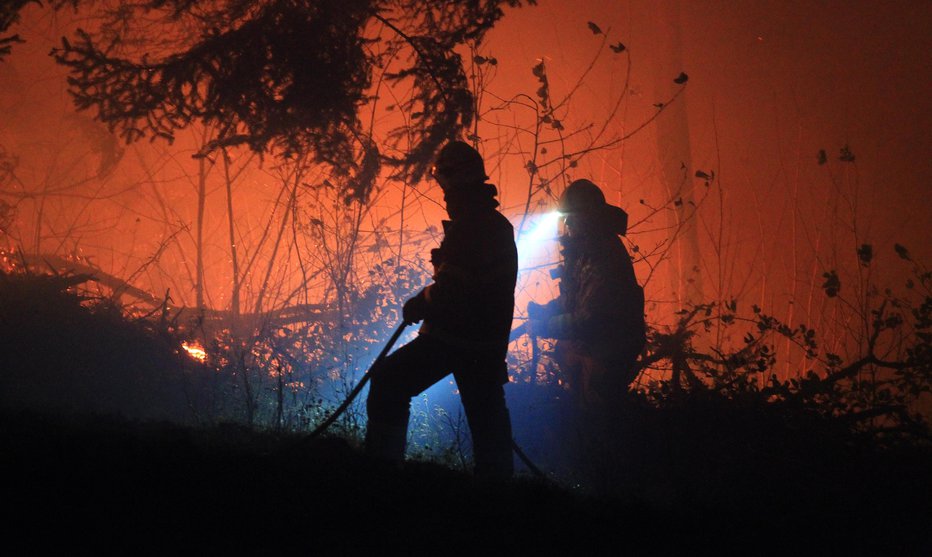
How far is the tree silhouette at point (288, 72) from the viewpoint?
5.90 m

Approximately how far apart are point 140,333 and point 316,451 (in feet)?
12.5

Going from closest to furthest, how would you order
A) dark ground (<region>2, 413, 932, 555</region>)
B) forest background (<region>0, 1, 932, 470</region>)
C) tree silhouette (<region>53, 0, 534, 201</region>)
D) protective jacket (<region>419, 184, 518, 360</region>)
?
dark ground (<region>2, 413, 932, 555</region>) < protective jacket (<region>419, 184, 518, 360</region>) < tree silhouette (<region>53, 0, 534, 201</region>) < forest background (<region>0, 1, 932, 470</region>)

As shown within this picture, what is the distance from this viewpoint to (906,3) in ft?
39.6

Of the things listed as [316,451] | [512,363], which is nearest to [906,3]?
[512,363]

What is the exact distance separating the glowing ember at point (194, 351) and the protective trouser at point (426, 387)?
361 cm

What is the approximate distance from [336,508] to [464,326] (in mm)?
1252

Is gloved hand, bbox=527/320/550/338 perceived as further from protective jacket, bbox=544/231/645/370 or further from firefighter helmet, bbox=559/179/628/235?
firefighter helmet, bbox=559/179/628/235

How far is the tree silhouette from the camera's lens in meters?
5.90

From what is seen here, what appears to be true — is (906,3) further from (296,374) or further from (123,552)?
(123,552)

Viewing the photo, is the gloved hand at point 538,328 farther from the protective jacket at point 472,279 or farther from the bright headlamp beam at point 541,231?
the protective jacket at point 472,279

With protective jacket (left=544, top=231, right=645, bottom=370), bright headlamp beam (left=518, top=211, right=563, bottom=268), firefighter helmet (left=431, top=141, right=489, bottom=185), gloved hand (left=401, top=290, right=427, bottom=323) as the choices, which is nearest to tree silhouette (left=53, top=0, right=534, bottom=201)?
bright headlamp beam (left=518, top=211, right=563, bottom=268)

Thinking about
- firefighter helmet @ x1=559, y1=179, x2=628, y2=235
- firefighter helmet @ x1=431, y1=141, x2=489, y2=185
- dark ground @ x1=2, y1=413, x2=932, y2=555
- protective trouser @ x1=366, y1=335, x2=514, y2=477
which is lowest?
dark ground @ x1=2, y1=413, x2=932, y2=555

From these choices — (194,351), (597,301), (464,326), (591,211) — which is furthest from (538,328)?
(194,351)

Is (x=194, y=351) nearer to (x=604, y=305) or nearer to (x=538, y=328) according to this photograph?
Result: (x=538, y=328)
